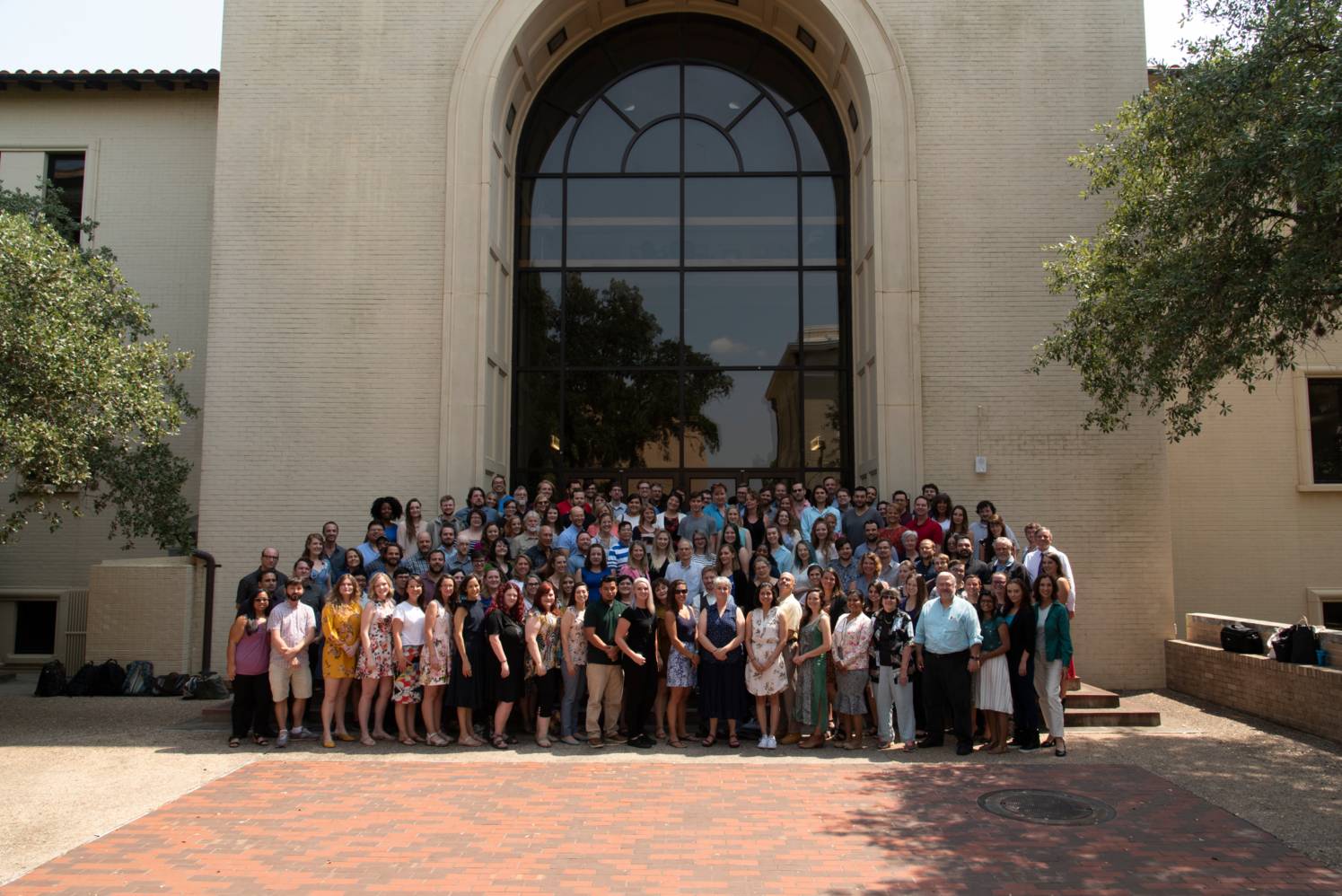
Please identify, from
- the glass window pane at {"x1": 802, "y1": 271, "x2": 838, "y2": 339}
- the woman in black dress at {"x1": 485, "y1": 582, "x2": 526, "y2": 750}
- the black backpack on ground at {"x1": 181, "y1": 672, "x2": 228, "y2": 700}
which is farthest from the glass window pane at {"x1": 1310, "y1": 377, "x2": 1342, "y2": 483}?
the black backpack on ground at {"x1": 181, "y1": 672, "x2": 228, "y2": 700}

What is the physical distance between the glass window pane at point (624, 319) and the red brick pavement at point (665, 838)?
821cm

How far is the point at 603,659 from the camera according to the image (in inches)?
398

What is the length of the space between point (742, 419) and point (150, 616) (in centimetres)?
886

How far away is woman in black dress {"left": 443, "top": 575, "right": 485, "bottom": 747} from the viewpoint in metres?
9.95

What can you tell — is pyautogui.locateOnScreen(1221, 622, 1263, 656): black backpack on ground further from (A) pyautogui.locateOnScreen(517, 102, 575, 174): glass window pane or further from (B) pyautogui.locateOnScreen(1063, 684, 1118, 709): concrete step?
(A) pyautogui.locateOnScreen(517, 102, 575, 174): glass window pane

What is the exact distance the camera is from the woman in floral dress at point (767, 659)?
9.91 metres

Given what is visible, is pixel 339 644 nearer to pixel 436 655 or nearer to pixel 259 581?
pixel 436 655

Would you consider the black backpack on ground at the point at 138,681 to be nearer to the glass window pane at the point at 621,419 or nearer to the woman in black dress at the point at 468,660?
the woman in black dress at the point at 468,660

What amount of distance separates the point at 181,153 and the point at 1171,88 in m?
15.3

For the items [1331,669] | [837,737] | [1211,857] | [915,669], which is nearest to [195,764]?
[837,737]

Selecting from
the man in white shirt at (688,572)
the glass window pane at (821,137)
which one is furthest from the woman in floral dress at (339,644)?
the glass window pane at (821,137)

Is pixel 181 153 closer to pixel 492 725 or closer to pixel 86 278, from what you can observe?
pixel 86 278

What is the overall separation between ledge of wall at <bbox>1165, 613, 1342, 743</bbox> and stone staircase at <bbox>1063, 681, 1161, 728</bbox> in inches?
52.5

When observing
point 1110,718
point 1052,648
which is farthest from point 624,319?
point 1110,718
